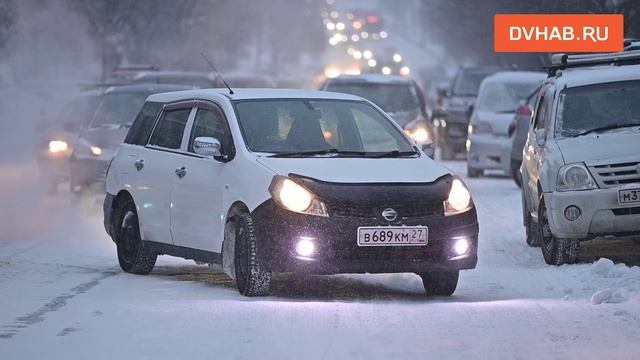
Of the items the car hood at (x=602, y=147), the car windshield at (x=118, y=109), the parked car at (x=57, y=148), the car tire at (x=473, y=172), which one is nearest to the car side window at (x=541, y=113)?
the car hood at (x=602, y=147)

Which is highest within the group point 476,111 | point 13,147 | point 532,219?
point 532,219

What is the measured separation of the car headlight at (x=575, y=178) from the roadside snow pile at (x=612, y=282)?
1.04 m

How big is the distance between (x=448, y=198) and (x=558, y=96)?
4017mm

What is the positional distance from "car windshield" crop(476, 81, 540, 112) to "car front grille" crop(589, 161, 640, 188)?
15061mm

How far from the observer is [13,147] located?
4419cm

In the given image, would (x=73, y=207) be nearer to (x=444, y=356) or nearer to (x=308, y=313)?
(x=308, y=313)

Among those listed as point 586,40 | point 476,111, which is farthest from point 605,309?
point 586,40

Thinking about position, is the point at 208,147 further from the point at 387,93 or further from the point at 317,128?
the point at 387,93

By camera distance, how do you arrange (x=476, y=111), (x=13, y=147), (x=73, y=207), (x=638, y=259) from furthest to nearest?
(x=13, y=147)
(x=476, y=111)
(x=73, y=207)
(x=638, y=259)

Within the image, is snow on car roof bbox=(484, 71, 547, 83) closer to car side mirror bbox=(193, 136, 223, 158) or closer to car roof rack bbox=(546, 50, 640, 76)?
car roof rack bbox=(546, 50, 640, 76)

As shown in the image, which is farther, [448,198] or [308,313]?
[448,198]

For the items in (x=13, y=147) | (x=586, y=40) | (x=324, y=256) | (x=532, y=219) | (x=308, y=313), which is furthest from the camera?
(x=13, y=147)

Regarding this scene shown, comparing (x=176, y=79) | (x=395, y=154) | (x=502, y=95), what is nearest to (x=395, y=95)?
(x=502, y=95)

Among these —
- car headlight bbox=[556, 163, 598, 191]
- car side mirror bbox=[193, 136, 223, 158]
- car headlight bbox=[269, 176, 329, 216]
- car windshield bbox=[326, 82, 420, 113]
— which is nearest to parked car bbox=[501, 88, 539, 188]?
car windshield bbox=[326, 82, 420, 113]
